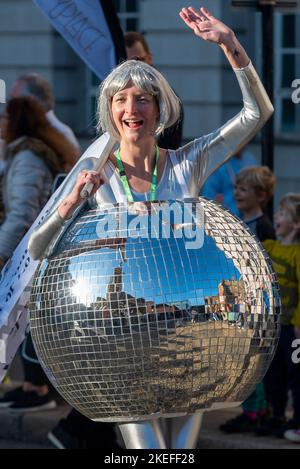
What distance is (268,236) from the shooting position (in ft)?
23.4

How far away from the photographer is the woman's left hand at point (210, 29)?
4.14 metres

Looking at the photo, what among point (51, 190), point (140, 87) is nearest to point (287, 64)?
point (51, 190)

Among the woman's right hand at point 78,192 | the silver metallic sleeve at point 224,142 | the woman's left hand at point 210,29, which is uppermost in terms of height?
the woman's left hand at point 210,29

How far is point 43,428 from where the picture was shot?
7.69 m

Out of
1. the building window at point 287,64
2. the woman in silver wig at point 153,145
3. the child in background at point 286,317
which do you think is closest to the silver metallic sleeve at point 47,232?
the woman in silver wig at point 153,145

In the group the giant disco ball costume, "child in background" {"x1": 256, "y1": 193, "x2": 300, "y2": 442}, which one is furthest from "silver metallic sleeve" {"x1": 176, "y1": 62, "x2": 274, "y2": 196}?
"child in background" {"x1": 256, "y1": 193, "x2": 300, "y2": 442}

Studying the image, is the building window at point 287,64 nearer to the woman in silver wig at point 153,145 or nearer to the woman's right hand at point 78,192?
the woman in silver wig at point 153,145

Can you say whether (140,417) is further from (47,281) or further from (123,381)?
(47,281)

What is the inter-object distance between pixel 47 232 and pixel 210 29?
753 millimetres

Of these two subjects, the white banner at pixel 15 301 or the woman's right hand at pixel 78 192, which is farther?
the white banner at pixel 15 301

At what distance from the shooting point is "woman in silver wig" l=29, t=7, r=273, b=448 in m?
4.16

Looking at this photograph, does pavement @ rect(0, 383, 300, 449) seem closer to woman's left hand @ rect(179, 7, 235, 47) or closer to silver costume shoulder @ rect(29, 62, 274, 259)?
silver costume shoulder @ rect(29, 62, 274, 259)

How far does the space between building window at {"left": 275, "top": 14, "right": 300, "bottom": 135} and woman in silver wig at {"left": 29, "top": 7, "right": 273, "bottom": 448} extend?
10.3 meters

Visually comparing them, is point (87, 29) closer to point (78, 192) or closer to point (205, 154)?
point (205, 154)
